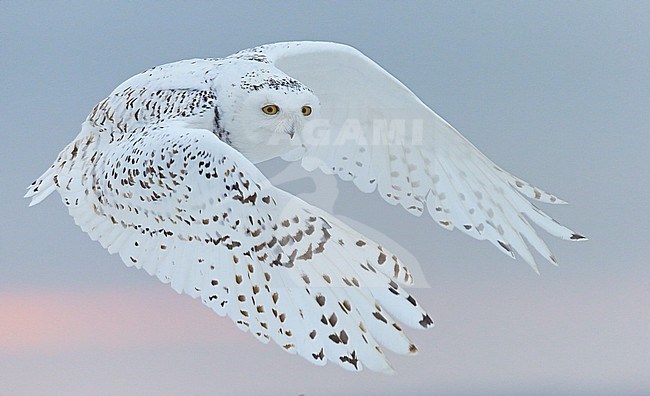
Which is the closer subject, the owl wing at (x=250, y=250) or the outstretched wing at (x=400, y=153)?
the owl wing at (x=250, y=250)

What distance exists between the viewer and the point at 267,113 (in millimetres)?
1676

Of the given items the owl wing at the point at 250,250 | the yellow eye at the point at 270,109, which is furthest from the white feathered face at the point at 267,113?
the owl wing at the point at 250,250

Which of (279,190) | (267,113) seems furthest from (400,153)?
(279,190)

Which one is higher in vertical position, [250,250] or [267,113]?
[267,113]

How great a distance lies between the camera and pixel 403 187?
6.93 feet

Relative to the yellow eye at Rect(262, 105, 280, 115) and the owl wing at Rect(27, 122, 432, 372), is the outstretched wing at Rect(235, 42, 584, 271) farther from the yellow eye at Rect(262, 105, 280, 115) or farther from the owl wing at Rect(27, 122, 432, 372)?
the owl wing at Rect(27, 122, 432, 372)

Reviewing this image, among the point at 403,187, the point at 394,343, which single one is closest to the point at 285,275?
the point at 394,343

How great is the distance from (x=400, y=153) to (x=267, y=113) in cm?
56

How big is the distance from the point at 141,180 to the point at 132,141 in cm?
13

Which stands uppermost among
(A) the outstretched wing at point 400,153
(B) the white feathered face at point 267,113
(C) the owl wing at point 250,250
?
(A) the outstretched wing at point 400,153

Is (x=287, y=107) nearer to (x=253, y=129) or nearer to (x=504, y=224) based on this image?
(x=253, y=129)

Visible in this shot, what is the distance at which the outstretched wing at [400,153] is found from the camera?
199 cm

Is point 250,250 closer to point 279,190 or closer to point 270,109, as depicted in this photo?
point 279,190

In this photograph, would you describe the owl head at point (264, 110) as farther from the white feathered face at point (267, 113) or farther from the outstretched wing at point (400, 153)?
the outstretched wing at point (400, 153)
